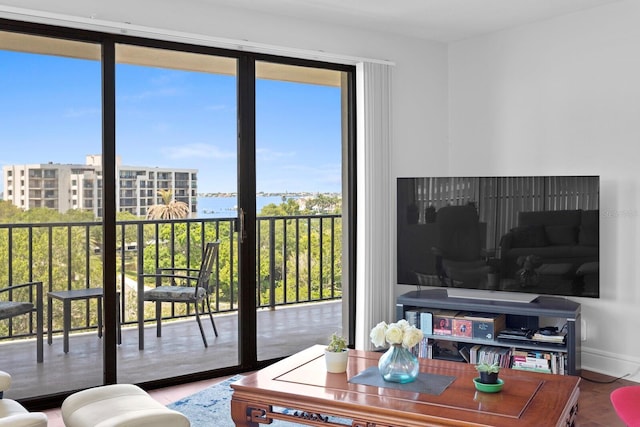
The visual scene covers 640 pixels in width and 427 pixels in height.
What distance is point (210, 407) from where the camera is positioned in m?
3.87

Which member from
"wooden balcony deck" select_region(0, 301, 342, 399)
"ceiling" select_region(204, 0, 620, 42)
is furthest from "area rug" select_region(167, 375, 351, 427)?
"ceiling" select_region(204, 0, 620, 42)

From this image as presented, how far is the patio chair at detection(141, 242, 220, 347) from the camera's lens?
4539mm

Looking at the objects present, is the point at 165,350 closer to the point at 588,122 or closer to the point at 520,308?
the point at 520,308

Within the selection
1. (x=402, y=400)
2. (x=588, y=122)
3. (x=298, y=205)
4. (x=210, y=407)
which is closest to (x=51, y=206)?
(x=210, y=407)

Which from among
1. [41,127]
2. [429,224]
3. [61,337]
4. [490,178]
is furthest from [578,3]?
[61,337]

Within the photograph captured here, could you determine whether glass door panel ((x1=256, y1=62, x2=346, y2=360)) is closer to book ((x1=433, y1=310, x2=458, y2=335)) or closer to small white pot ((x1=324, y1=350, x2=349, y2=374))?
book ((x1=433, y1=310, x2=458, y2=335))

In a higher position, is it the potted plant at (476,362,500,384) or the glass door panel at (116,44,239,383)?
the glass door panel at (116,44,239,383)

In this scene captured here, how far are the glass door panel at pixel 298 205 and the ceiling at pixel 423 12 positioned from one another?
469 millimetres

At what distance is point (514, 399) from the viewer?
2740 mm

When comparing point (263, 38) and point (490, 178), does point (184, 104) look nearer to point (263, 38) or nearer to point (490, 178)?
point (263, 38)

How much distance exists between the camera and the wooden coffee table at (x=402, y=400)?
2.58 metres

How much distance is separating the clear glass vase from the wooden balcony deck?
1932mm

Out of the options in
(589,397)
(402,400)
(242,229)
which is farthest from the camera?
(242,229)

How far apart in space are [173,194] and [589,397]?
9.96 ft
